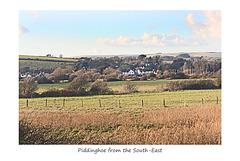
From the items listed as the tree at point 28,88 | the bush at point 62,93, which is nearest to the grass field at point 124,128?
the tree at point 28,88

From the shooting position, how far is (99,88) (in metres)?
10.2

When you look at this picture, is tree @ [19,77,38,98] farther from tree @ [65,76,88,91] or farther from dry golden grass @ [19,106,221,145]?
tree @ [65,76,88,91]

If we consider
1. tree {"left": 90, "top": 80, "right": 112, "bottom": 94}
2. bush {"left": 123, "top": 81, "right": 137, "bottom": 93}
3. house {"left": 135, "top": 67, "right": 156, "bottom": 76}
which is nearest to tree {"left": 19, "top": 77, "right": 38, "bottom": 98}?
tree {"left": 90, "top": 80, "right": 112, "bottom": 94}

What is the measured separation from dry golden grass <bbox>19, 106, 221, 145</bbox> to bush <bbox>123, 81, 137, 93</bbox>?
10.6 ft

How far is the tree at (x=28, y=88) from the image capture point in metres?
7.64

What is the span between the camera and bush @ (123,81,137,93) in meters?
10.1

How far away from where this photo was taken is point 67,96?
9.61m

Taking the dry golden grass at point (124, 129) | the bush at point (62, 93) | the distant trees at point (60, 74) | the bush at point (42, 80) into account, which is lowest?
the dry golden grass at point (124, 129)

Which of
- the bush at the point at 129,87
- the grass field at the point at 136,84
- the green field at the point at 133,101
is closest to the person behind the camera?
the grass field at the point at 136,84

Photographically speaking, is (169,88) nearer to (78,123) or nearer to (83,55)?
(83,55)

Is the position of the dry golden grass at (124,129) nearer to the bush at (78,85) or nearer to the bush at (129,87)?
the bush at (78,85)

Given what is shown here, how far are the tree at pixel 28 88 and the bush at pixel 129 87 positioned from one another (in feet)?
14.0

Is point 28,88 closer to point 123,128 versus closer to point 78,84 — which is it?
point 78,84
